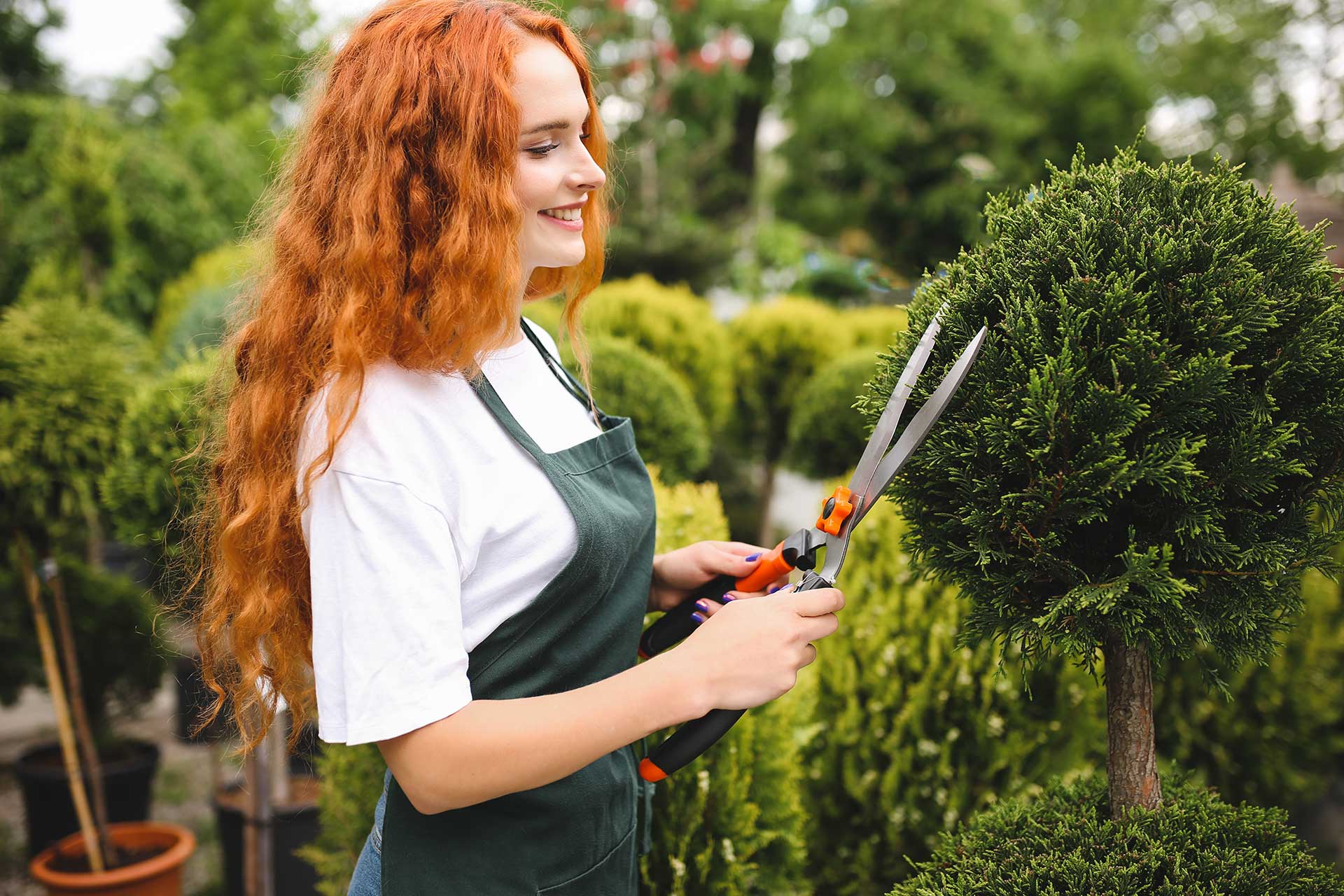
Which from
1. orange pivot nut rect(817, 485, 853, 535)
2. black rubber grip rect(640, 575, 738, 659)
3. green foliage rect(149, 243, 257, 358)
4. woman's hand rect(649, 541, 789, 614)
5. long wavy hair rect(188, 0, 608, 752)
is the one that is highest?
green foliage rect(149, 243, 257, 358)

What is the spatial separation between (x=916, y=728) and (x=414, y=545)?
1.92 meters

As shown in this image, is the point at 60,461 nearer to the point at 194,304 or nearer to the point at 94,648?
the point at 94,648

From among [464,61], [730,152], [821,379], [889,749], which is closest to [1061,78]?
[730,152]

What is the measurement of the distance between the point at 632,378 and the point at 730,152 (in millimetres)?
13732

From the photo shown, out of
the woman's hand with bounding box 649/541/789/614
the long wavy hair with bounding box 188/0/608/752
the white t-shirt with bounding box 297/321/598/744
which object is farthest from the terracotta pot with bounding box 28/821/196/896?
the white t-shirt with bounding box 297/321/598/744

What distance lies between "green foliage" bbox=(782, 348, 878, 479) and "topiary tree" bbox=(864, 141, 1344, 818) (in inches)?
175

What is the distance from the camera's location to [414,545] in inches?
47.6

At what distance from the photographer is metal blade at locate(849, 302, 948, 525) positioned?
1442 mm

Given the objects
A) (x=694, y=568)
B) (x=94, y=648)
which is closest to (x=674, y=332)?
(x=94, y=648)

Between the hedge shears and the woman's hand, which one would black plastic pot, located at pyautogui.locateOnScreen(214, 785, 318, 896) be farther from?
the hedge shears

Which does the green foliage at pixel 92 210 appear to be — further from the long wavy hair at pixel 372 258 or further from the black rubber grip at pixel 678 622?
the black rubber grip at pixel 678 622

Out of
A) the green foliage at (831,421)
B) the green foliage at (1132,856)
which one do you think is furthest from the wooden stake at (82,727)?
the green foliage at (831,421)

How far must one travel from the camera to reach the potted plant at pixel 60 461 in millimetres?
3273

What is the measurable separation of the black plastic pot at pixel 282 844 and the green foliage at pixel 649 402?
224cm
